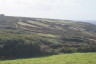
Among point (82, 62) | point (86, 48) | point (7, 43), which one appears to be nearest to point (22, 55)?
point (7, 43)

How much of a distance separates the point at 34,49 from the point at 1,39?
12672mm

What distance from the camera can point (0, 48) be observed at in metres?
64.5

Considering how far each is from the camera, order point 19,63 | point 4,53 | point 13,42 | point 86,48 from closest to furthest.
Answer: point 19,63
point 4,53
point 13,42
point 86,48

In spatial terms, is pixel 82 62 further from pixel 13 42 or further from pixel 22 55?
pixel 13 42

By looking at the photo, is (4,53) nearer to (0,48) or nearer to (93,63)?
(0,48)

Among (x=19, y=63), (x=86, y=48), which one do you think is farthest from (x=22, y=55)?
(x=86, y=48)

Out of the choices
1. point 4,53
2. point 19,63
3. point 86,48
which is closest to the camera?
point 19,63

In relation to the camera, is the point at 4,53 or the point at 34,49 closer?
the point at 4,53

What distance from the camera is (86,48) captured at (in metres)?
79.8

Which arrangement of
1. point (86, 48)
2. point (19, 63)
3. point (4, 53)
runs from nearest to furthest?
point (19, 63), point (4, 53), point (86, 48)

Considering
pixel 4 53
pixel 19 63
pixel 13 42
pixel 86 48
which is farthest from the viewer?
pixel 86 48

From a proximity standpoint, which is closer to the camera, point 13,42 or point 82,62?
point 82,62

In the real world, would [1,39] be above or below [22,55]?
above

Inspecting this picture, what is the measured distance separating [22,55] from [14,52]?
9.80 ft
